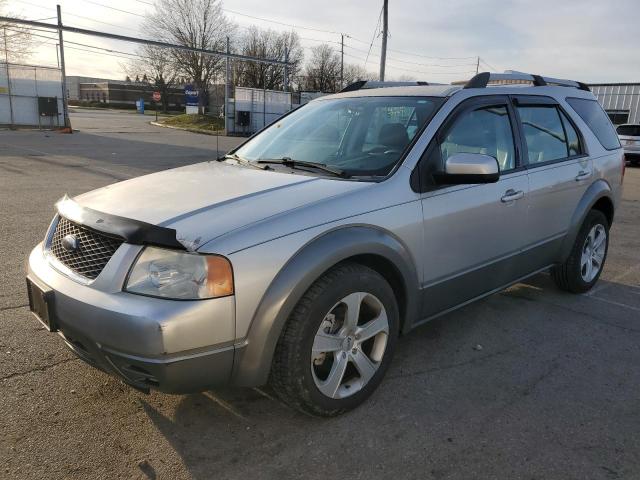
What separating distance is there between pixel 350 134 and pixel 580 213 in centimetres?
220

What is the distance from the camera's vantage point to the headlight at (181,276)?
223 centimetres

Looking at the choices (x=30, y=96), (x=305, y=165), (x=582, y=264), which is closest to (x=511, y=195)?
(x=305, y=165)

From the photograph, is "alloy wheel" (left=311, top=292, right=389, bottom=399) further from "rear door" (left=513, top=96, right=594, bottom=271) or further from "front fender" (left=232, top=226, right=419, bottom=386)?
"rear door" (left=513, top=96, right=594, bottom=271)

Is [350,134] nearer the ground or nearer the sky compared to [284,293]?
nearer the sky

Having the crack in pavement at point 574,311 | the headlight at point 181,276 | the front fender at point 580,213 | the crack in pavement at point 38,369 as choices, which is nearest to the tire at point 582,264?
the front fender at point 580,213

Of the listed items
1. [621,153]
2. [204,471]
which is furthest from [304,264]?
[621,153]

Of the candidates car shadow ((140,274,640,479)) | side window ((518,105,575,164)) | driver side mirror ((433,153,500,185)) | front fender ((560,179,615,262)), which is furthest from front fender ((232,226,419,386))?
front fender ((560,179,615,262))

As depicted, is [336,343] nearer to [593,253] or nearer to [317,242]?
[317,242]

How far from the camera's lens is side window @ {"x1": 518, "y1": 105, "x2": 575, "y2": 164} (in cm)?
398

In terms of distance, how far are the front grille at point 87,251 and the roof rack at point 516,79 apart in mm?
2508

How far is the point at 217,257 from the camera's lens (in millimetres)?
2236

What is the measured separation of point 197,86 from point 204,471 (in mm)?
50575

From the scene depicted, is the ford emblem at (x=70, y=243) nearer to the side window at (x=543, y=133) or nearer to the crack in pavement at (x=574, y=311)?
the side window at (x=543, y=133)

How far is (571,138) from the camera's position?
448 centimetres
